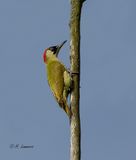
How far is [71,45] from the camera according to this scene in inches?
285

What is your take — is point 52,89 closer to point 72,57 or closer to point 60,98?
point 60,98

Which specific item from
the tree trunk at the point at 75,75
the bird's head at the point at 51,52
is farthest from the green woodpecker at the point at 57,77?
the tree trunk at the point at 75,75

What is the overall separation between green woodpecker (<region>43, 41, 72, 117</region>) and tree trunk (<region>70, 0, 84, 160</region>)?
442 millimetres

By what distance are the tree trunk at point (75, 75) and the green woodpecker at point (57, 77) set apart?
1.45 feet

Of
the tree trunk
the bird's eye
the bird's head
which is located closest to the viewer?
the tree trunk

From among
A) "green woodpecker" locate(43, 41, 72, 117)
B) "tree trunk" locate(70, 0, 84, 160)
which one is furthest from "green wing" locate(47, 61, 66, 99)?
"tree trunk" locate(70, 0, 84, 160)

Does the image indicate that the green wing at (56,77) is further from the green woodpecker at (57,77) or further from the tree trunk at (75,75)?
the tree trunk at (75,75)

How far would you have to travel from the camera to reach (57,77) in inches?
360

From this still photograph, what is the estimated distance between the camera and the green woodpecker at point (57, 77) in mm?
8298

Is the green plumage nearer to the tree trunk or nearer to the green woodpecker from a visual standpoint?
the green woodpecker

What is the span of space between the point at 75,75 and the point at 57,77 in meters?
1.85

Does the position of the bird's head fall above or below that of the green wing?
above

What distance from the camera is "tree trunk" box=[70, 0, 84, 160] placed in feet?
21.5

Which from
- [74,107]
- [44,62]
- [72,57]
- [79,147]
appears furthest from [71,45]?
[44,62]
